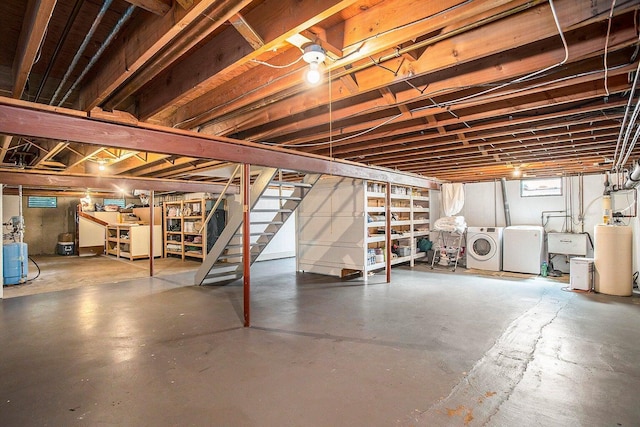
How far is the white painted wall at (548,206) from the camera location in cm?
715

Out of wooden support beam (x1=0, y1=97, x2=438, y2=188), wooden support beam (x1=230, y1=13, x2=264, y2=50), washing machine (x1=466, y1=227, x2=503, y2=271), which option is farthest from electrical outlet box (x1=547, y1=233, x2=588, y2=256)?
wooden support beam (x1=230, y1=13, x2=264, y2=50)

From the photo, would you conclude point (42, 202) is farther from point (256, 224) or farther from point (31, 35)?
point (31, 35)

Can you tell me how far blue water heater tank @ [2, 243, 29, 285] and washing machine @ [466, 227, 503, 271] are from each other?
932cm

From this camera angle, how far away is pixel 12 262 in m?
6.05

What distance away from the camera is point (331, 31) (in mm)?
2092

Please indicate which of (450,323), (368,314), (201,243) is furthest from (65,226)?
(450,323)

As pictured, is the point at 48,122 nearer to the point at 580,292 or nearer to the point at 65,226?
the point at 580,292

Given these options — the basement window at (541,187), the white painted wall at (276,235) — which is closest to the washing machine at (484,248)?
the basement window at (541,187)

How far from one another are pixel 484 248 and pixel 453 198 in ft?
4.81

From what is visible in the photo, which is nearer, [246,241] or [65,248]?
[246,241]

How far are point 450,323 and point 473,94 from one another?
252cm

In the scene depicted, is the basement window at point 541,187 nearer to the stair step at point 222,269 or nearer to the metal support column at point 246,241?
the stair step at point 222,269

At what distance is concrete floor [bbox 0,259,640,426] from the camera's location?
2113 millimetres

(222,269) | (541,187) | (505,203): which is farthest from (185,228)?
(541,187)
